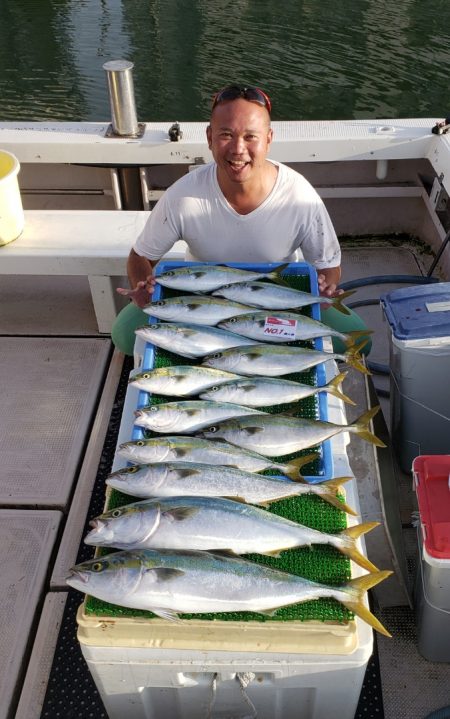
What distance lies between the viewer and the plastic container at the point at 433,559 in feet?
5.95

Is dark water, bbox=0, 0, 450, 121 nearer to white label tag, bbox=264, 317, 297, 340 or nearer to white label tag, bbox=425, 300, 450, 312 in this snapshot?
white label tag, bbox=425, 300, 450, 312

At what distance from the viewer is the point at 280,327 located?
2.38 metres

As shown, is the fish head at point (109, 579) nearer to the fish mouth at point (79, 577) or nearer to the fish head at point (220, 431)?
the fish mouth at point (79, 577)

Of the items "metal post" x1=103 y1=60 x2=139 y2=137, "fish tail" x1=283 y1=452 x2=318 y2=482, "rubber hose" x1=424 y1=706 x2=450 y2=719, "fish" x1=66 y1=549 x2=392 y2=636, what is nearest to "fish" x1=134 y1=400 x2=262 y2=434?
"fish tail" x1=283 y1=452 x2=318 y2=482

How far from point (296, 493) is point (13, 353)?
253cm

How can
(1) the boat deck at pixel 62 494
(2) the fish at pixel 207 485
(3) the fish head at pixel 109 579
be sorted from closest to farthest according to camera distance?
(3) the fish head at pixel 109 579
(2) the fish at pixel 207 485
(1) the boat deck at pixel 62 494

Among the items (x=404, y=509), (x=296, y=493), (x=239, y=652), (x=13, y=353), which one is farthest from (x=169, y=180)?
(x=239, y=652)

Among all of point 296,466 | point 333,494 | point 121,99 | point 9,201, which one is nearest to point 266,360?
point 296,466

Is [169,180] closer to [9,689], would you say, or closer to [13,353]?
[13,353]

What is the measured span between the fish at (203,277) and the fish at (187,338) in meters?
0.28

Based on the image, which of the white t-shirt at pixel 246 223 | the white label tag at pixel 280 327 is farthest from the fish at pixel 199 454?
the white t-shirt at pixel 246 223

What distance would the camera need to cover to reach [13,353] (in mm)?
3766

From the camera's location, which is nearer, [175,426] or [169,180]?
[175,426]

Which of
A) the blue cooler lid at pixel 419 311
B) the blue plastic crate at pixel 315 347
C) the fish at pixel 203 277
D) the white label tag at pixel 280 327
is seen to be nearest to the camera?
the blue plastic crate at pixel 315 347
